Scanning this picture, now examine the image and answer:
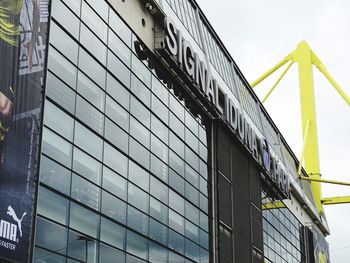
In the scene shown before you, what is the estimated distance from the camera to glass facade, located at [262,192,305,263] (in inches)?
1833

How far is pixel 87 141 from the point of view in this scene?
2461cm

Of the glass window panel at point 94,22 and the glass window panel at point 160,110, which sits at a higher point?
the glass window panel at point 94,22

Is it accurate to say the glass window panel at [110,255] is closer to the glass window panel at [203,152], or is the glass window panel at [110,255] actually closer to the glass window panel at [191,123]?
the glass window panel at [191,123]

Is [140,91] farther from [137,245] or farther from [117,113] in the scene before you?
[137,245]

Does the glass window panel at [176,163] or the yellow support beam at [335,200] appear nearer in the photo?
the glass window panel at [176,163]

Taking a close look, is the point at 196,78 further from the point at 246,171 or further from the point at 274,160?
the point at 274,160

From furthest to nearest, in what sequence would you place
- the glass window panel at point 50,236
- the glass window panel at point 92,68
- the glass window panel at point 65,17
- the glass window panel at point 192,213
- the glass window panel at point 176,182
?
the glass window panel at point 192,213, the glass window panel at point 176,182, the glass window panel at point 92,68, the glass window panel at point 65,17, the glass window panel at point 50,236

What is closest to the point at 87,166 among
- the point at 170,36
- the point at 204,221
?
the point at 170,36

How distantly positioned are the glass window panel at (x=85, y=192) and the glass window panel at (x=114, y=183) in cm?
76

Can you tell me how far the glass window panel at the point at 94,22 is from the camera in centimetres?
2573

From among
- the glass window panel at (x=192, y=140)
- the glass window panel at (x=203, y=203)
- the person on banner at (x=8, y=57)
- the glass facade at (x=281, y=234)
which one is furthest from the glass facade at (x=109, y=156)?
the glass facade at (x=281, y=234)

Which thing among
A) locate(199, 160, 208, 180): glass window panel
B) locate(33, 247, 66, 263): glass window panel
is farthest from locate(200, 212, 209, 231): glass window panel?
locate(33, 247, 66, 263): glass window panel

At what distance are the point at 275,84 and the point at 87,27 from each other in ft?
154

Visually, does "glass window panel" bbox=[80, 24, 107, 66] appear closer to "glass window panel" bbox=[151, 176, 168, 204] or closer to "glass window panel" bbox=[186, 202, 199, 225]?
"glass window panel" bbox=[151, 176, 168, 204]
